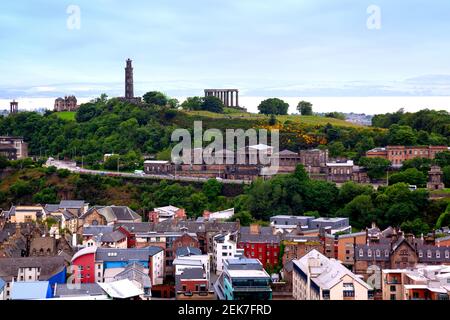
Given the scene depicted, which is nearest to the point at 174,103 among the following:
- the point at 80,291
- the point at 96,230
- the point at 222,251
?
the point at 96,230

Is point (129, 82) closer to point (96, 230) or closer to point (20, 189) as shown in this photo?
point (20, 189)

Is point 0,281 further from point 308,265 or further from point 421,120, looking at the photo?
point 421,120

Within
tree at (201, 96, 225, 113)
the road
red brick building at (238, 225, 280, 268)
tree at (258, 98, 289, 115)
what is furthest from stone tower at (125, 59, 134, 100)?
red brick building at (238, 225, 280, 268)

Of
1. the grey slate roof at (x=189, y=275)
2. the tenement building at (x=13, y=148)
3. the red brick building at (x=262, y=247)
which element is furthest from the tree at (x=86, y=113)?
the grey slate roof at (x=189, y=275)

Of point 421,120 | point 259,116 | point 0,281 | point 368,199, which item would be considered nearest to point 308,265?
point 0,281

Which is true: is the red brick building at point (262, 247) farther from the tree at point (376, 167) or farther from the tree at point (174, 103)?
the tree at point (174, 103)

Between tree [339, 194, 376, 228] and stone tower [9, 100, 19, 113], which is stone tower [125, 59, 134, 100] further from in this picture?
tree [339, 194, 376, 228]
